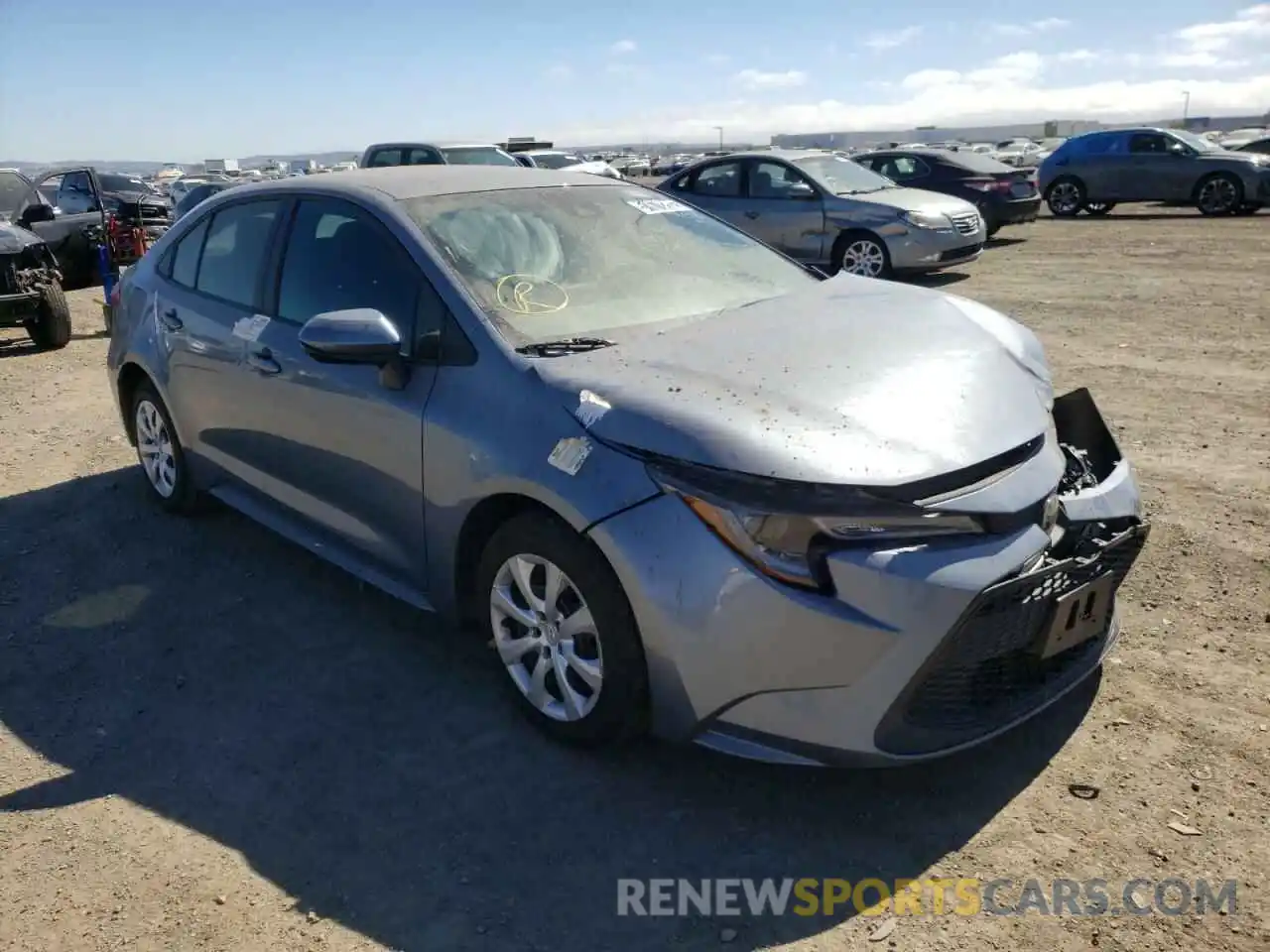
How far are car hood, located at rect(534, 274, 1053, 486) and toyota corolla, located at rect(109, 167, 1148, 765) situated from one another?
1 centimetres

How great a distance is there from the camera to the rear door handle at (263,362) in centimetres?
398

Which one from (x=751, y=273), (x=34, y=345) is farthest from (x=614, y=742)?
(x=34, y=345)

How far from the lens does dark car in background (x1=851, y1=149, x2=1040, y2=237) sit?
1611 centimetres

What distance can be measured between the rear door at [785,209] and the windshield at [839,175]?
9.1 inches

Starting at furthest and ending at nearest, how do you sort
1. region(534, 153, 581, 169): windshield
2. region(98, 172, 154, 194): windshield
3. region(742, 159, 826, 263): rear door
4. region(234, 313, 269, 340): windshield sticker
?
1. region(98, 172, 154, 194): windshield
2. region(534, 153, 581, 169): windshield
3. region(742, 159, 826, 263): rear door
4. region(234, 313, 269, 340): windshield sticker

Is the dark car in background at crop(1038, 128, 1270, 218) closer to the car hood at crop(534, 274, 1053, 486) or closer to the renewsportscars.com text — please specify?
the car hood at crop(534, 274, 1053, 486)

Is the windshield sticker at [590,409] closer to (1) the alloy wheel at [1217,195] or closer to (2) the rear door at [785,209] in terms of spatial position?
(2) the rear door at [785,209]

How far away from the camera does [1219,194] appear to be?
18.6 m

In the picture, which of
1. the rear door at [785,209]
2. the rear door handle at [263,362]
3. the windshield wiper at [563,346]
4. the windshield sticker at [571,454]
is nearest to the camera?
the windshield sticker at [571,454]

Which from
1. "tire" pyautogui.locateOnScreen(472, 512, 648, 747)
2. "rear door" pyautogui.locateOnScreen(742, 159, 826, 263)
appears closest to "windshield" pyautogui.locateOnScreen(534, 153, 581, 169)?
"rear door" pyautogui.locateOnScreen(742, 159, 826, 263)

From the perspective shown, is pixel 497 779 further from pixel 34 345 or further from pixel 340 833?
pixel 34 345

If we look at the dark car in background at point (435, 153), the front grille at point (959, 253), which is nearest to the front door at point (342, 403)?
the front grille at point (959, 253)

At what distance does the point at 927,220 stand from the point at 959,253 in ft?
2.02

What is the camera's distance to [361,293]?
3.65m
